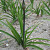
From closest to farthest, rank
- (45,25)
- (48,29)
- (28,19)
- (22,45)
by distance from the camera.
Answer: (22,45) → (48,29) → (45,25) → (28,19)

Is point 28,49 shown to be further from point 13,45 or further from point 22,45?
point 13,45

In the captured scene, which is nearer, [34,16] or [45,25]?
[45,25]

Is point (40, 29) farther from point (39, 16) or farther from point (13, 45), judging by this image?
point (13, 45)

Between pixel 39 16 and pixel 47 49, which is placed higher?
pixel 39 16

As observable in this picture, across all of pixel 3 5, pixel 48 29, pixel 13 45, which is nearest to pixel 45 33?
pixel 48 29

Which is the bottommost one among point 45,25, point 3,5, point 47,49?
point 47,49

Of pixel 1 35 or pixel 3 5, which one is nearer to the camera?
pixel 1 35

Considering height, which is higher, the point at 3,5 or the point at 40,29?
the point at 3,5

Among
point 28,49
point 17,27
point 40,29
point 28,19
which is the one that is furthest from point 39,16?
point 28,49

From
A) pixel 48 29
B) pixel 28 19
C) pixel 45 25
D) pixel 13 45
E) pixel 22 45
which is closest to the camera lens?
pixel 22 45
